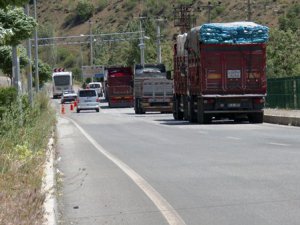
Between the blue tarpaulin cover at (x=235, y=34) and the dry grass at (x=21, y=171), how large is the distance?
14015 millimetres

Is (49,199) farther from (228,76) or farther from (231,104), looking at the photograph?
(231,104)

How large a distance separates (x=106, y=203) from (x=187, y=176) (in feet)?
10.6

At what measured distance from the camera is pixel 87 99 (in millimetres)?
60469

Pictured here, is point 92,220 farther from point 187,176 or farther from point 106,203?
point 187,176

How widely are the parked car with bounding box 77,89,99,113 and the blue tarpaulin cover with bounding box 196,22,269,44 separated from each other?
28712 millimetres

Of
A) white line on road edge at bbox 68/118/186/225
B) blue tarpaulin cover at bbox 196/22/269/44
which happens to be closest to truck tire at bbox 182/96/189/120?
blue tarpaulin cover at bbox 196/22/269/44

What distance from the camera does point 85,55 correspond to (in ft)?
515

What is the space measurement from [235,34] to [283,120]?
4418 millimetres

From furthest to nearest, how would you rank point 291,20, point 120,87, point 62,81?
point 62,81 < point 291,20 < point 120,87

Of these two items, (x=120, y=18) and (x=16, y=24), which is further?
(x=120, y=18)

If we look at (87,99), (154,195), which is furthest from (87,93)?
(154,195)

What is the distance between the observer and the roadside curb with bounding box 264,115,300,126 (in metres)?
31.7

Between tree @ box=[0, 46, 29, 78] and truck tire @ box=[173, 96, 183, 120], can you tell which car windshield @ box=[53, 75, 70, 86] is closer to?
tree @ box=[0, 46, 29, 78]

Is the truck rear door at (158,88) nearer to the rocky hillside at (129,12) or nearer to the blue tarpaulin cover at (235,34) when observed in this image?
the blue tarpaulin cover at (235,34)
